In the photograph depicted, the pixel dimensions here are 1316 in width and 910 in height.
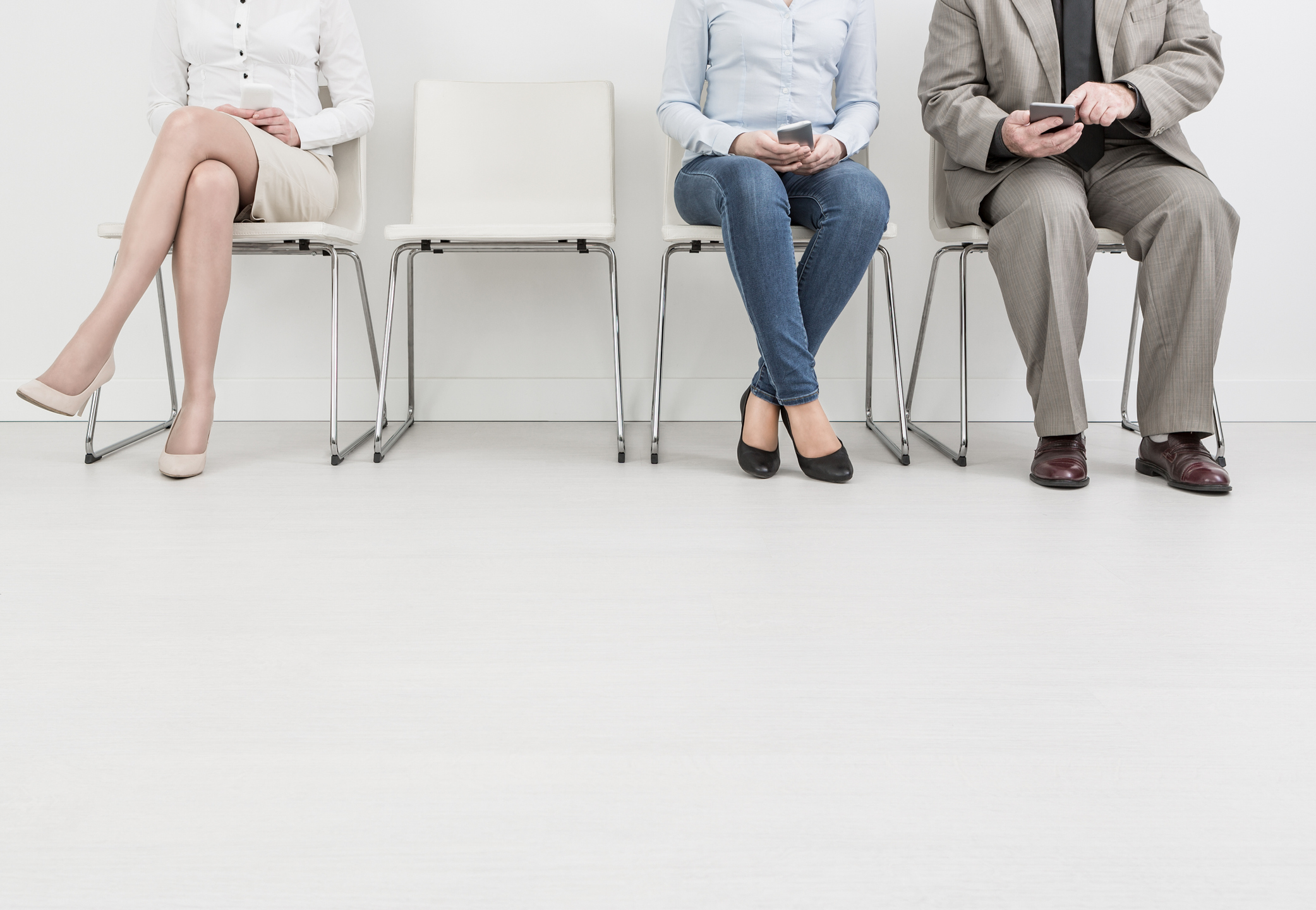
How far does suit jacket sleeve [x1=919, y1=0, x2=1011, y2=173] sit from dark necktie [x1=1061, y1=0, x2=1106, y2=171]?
13 cm

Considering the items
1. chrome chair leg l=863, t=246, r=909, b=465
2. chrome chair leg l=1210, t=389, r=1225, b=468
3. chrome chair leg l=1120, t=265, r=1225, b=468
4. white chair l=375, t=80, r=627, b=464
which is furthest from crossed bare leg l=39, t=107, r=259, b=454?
chrome chair leg l=1120, t=265, r=1225, b=468

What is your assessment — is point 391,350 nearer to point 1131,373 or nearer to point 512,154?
point 512,154

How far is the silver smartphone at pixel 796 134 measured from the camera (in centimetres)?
163

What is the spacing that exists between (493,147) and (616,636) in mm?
1512

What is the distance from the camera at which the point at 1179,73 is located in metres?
1.71

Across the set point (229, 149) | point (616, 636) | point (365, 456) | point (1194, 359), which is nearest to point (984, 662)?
point (616, 636)

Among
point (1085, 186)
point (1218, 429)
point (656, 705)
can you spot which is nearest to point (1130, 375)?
point (1218, 429)

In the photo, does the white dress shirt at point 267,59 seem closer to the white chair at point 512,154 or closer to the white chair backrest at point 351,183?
the white chair backrest at point 351,183

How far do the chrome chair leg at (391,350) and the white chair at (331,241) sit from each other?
0.07 meters

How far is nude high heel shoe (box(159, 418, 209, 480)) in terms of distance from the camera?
1.65 meters

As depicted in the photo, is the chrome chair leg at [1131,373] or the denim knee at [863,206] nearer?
the denim knee at [863,206]

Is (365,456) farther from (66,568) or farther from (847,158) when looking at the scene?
(847,158)

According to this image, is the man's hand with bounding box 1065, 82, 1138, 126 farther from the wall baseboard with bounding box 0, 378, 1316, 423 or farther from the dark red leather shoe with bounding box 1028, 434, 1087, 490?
the wall baseboard with bounding box 0, 378, 1316, 423

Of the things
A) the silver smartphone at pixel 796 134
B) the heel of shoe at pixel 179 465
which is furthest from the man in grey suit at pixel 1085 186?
the heel of shoe at pixel 179 465
